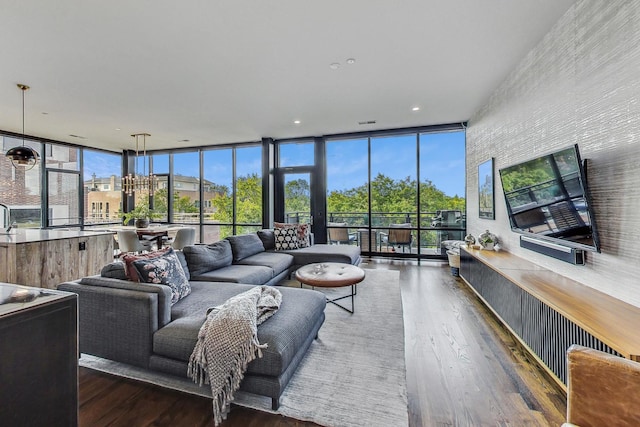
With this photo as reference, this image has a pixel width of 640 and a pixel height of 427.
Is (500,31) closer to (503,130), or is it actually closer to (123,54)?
(503,130)

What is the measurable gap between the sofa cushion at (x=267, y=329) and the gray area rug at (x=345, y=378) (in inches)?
9.6

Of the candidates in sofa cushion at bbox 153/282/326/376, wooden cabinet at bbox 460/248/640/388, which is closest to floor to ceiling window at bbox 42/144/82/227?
sofa cushion at bbox 153/282/326/376

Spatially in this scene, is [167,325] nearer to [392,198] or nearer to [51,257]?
[51,257]

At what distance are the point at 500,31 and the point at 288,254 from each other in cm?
376

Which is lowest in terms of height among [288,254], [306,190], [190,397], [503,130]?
[190,397]

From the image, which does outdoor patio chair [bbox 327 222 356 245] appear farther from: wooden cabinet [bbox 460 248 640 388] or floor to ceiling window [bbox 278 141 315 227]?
wooden cabinet [bbox 460 248 640 388]

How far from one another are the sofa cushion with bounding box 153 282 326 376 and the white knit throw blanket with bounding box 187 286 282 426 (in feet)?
0.22

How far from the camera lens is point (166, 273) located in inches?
87.2

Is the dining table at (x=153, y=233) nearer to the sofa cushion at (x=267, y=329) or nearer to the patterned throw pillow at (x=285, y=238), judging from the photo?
the patterned throw pillow at (x=285, y=238)

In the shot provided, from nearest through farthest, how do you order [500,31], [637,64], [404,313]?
[637,64], [500,31], [404,313]

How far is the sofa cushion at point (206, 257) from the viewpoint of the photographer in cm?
311

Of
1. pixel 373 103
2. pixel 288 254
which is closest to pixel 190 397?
pixel 288 254

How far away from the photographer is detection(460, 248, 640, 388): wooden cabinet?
4.91 ft

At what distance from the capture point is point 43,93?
3.86 meters
